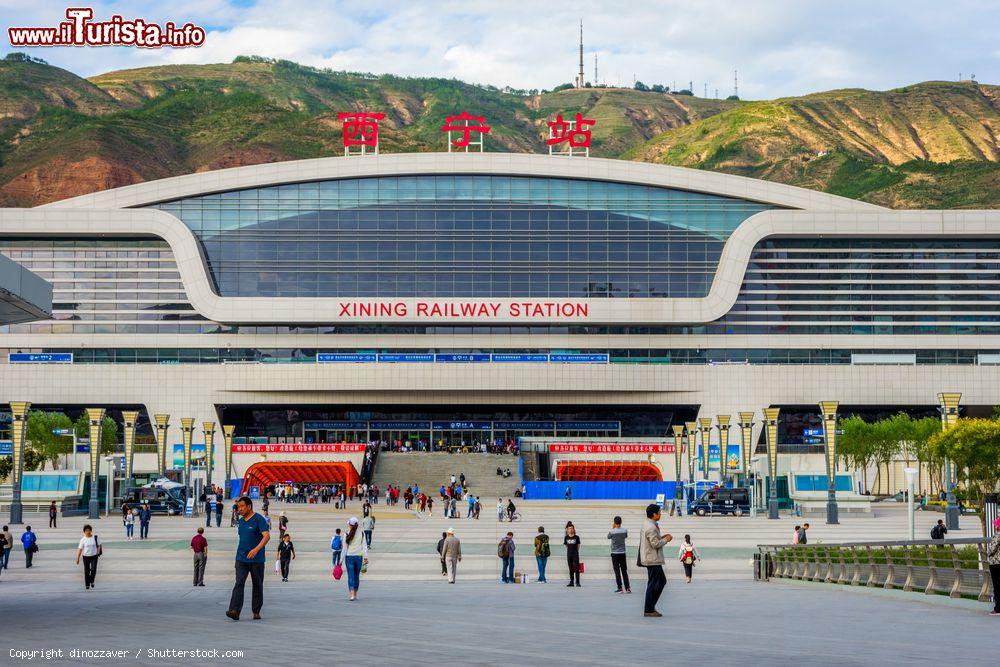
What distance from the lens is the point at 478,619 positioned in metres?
19.4

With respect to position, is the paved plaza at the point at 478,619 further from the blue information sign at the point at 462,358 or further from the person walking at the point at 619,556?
the blue information sign at the point at 462,358

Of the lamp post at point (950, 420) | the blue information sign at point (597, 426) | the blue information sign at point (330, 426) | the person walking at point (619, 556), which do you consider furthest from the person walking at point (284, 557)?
the blue information sign at point (330, 426)

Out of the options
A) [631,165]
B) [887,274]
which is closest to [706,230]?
[631,165]

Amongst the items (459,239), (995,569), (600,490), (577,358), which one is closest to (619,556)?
(995,569)

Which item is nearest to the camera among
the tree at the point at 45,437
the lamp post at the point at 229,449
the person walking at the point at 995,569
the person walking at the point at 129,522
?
the person walking at the point at 995,569

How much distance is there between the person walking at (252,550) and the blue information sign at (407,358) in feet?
302

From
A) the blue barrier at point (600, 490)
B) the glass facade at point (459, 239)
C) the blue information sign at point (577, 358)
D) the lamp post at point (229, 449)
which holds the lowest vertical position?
the blue barrier at point (600, 490)

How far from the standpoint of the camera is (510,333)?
11312 cm

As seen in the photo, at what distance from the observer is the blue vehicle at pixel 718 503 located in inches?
2876

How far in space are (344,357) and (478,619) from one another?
93.8 metres

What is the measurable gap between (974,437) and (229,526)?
1396 inches

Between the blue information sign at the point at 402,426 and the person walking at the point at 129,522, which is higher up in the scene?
the blue information sign at the point at 402,426

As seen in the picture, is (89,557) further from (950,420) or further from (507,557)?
(950,420)

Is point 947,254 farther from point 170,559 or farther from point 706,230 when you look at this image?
point 170,559
